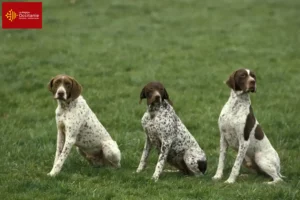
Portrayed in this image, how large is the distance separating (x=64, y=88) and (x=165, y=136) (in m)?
1.57

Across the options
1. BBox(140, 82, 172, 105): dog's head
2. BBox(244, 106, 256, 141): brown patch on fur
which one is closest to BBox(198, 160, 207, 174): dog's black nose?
BBox(244, 106, 256, 141): brown patch on fur

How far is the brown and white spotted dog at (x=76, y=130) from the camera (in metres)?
7.82

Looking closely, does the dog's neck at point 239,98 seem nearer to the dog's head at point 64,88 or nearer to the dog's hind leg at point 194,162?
the dog's hind leg at point 194,162

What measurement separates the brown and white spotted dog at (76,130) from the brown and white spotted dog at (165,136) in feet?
1.99

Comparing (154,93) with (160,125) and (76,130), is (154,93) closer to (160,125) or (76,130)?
Result: (160,125)

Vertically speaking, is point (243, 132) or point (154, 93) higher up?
point (154, 93)

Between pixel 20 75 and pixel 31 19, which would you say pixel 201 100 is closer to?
pixel 20 75

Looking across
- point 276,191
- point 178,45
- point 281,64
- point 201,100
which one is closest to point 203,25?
point 178,45

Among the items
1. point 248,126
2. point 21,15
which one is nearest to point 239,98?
point 248,126

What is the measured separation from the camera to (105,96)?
12.5 meters

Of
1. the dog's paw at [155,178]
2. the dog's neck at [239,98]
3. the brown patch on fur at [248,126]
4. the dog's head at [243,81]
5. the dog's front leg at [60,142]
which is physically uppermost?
the dog's head at [243,81]

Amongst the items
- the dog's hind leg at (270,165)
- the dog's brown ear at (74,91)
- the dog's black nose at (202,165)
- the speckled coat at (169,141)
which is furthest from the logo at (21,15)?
the dog's hind leg at (270,165)

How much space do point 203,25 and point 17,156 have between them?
11309 mm

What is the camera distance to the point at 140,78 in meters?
13.8
